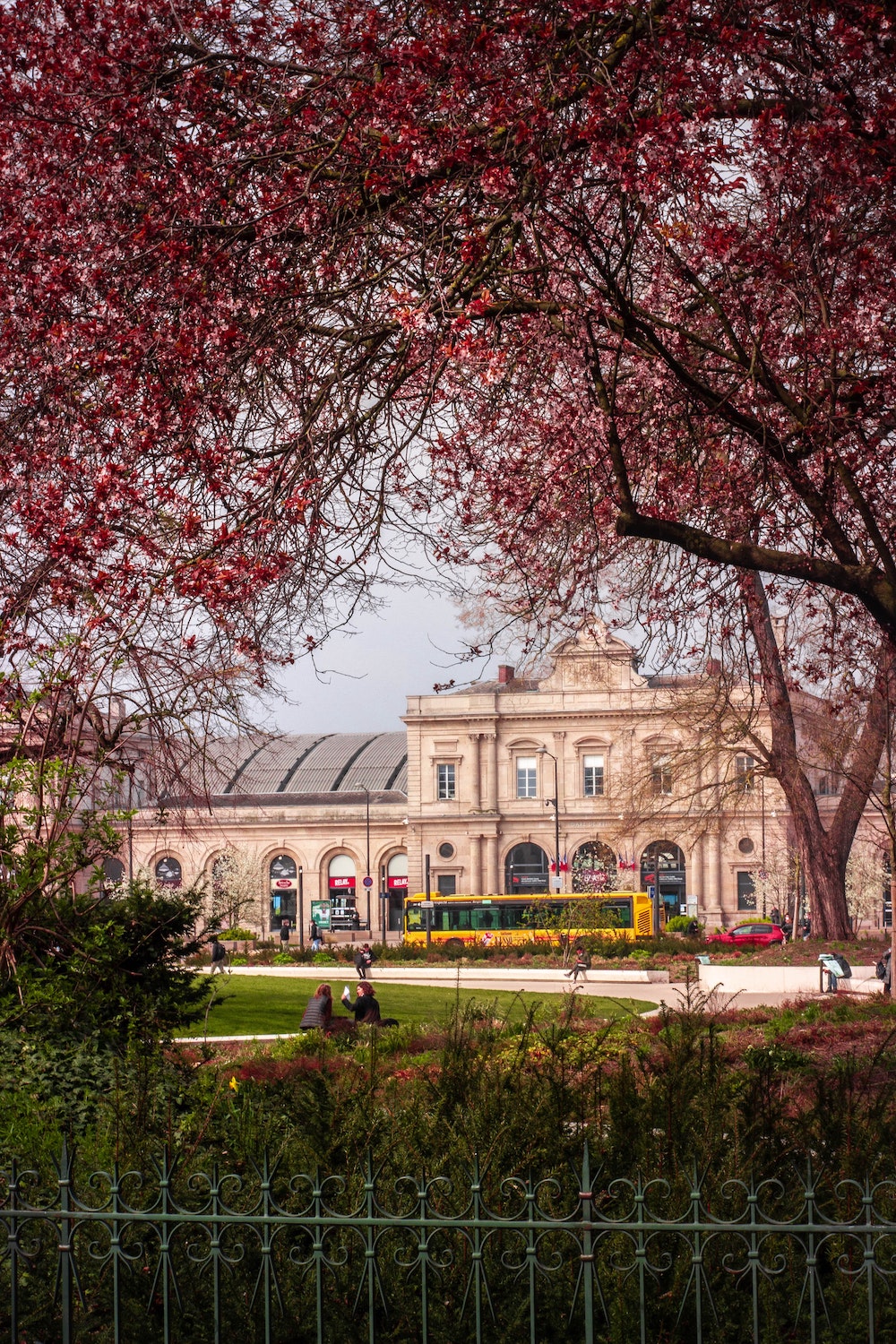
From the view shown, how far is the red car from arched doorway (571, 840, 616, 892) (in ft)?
27.8

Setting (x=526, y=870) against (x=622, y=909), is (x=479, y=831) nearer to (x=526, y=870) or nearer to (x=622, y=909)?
(x=526, y=870)

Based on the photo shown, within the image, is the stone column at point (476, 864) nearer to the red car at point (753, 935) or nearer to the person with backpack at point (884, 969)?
the red car at point (753, 935)

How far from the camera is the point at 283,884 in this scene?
80.4m

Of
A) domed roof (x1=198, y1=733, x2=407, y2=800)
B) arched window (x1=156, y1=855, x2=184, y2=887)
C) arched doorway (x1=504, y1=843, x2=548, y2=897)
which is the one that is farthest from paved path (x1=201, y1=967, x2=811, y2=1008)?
domed roof (x1=198, y1=733, x2=407, y2=800)

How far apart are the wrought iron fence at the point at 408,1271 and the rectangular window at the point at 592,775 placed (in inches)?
2698

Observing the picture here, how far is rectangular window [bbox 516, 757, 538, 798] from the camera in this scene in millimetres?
74875

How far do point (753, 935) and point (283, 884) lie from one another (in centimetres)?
3612

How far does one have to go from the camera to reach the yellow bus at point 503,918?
46.3 m

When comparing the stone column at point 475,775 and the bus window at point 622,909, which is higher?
the stone column at point 475,775

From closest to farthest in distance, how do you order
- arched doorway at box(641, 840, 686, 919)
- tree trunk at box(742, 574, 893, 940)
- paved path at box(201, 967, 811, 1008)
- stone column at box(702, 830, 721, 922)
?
tree trunk at box(742, 574, 893, 940) < paved path at box(201, 967, 811, 1008) < stone column at box(702, 830, 721, 922) < arched doorway at box(641, 840, 686, 919)

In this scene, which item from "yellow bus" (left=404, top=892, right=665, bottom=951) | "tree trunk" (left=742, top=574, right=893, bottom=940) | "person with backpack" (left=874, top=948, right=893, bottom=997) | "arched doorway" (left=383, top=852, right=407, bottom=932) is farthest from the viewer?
"arched doorway" (left=383, top=852, right=407, bottom=932)

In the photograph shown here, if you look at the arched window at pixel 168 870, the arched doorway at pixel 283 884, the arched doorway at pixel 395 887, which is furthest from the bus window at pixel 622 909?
the arched doorway at pixel 283 884

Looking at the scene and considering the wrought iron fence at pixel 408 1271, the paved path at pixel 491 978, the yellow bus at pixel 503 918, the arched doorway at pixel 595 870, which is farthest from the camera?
the arched doorway at pixel 595 870

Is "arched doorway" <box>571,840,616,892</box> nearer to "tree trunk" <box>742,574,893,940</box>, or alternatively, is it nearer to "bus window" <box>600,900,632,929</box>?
"bus window" <box>600,900,632,929</box>
